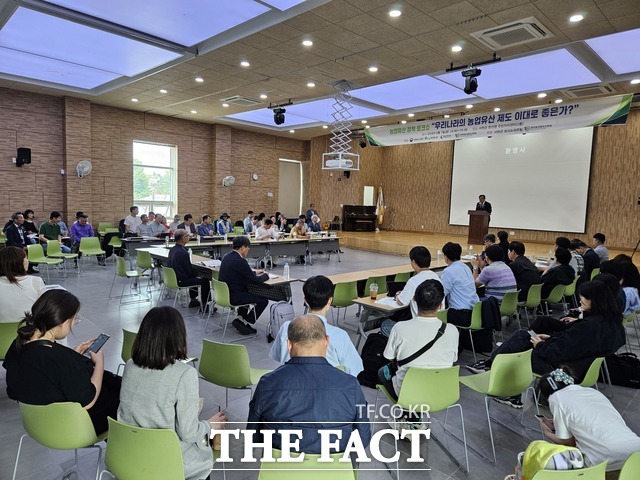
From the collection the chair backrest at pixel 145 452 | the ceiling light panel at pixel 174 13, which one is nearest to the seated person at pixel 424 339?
the chair backrest at pixel 145 452

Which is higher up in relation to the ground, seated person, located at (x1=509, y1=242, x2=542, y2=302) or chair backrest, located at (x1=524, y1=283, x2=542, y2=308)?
seated person, located at (x1=509, y1=242, x2=542, y2=302)

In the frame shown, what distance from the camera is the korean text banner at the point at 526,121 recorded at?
699 cm

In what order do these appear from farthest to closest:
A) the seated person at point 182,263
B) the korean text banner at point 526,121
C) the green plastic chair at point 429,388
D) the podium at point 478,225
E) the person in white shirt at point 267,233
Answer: the podium at point 478,225
the person in white shirt at point 267,233
the korean text banner at point 526,121
the seated person at point 182,263
the green plastic chair at point 429,388

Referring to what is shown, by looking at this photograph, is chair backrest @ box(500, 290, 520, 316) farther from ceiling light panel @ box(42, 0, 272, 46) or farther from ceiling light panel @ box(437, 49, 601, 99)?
ceiling light panel @ box(42, 0, 272, 46)

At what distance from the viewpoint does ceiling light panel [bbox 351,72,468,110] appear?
29.3 feet

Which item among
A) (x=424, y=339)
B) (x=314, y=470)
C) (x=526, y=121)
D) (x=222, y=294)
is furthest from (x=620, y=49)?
(x=314, y=470)

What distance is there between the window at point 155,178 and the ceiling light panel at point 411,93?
23.1 feet

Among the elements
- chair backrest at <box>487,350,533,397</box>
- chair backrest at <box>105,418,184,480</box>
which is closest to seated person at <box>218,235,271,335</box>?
chair backrest at <box>487,350,533,397</box>

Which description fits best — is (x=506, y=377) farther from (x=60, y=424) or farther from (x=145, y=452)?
(x=60, y=424)

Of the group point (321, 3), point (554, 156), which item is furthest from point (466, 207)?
point (321, 3)

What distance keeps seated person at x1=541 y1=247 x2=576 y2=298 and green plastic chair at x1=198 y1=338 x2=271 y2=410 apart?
453 cm

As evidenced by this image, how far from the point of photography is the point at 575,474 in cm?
152

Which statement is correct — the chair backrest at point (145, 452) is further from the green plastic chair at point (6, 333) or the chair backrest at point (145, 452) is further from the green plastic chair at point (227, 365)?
the green plastic chair at point (6, 333)

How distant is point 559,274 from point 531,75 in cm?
447
